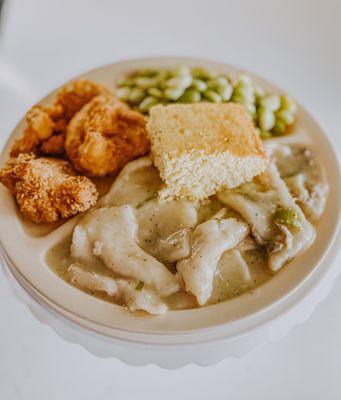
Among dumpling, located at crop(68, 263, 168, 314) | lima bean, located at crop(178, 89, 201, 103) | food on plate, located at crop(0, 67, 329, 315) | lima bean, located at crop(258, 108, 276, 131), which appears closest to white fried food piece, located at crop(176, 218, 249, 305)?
food on plate, located at crop(0, 67, 329, 315)

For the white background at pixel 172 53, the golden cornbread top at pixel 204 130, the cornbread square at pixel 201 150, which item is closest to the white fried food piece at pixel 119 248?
the cornbread square at pixel 201 150

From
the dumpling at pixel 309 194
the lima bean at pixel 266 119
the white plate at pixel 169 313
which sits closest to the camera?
the white plate at pixel 169 313

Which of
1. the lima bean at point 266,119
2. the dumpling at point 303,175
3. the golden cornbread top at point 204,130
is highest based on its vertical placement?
the golden cornbread top at point 204,130

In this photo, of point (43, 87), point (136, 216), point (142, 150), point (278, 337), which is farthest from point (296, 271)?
point (43, 87)

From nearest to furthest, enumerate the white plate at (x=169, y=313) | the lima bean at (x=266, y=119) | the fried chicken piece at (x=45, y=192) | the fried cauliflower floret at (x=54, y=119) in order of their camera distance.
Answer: the white plate at (x=169, y=313) → the fried chicken piece at (x=45, y=192) → the fried cauliflower floret at (x=54, y=119) → the lima bean at (x=266, y=119)

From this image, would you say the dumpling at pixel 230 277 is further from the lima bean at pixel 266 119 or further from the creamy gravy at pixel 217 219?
the lima bean at pixel 266 119

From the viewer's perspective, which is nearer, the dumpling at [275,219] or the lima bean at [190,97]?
the dumpling at [275,219]

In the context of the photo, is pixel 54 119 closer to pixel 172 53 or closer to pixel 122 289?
pixel 122 289

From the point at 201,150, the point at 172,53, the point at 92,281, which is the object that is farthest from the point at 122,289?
the point at 172,53
